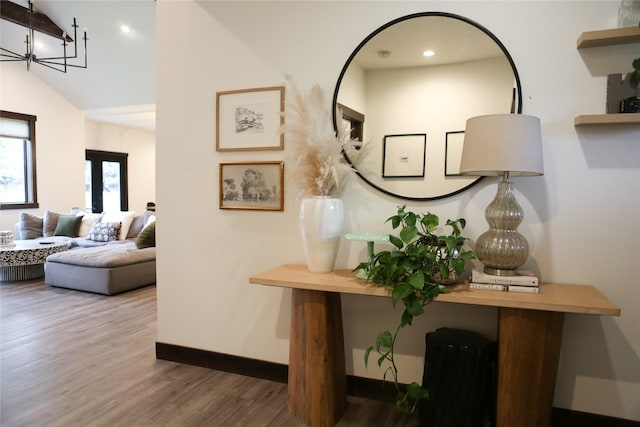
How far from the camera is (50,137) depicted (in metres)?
7.28

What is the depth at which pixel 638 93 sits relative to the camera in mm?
1763

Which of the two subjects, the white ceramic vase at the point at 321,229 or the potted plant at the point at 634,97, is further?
the white ceramic vase at the point at 321,229

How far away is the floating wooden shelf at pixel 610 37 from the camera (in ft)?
5.58

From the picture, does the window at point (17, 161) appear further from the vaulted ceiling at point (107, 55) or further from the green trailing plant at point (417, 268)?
the green trailing plant at point (417, 268)

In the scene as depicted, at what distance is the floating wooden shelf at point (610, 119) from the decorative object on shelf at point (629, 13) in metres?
0.41

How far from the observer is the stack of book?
1698 millimetres

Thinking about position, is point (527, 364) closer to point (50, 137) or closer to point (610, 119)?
point (610, 119)

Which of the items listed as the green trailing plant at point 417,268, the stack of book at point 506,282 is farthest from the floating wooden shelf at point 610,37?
the stack of book at point 506,282

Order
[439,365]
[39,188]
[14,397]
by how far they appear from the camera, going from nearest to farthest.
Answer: [439,365], [14,397], [39,188]

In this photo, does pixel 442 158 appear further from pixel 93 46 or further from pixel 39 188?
pixel 39 188

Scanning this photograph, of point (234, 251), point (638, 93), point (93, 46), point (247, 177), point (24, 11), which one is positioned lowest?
point (234, 251)

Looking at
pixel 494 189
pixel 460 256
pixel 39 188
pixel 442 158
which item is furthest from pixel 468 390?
pixel 39 188

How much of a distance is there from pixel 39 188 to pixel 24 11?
3.00 meters

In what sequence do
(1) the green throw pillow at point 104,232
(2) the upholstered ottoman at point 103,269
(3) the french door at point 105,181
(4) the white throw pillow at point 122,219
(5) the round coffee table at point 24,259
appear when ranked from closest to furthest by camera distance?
(2) the upholstered ottoman at point 103,269 < (5) the round coffee table at point 24,259 < (1) the green throw pillow at point 104,232 < (4) the white throw pillow at point 122,219 < (3) the french door at point 105,181
